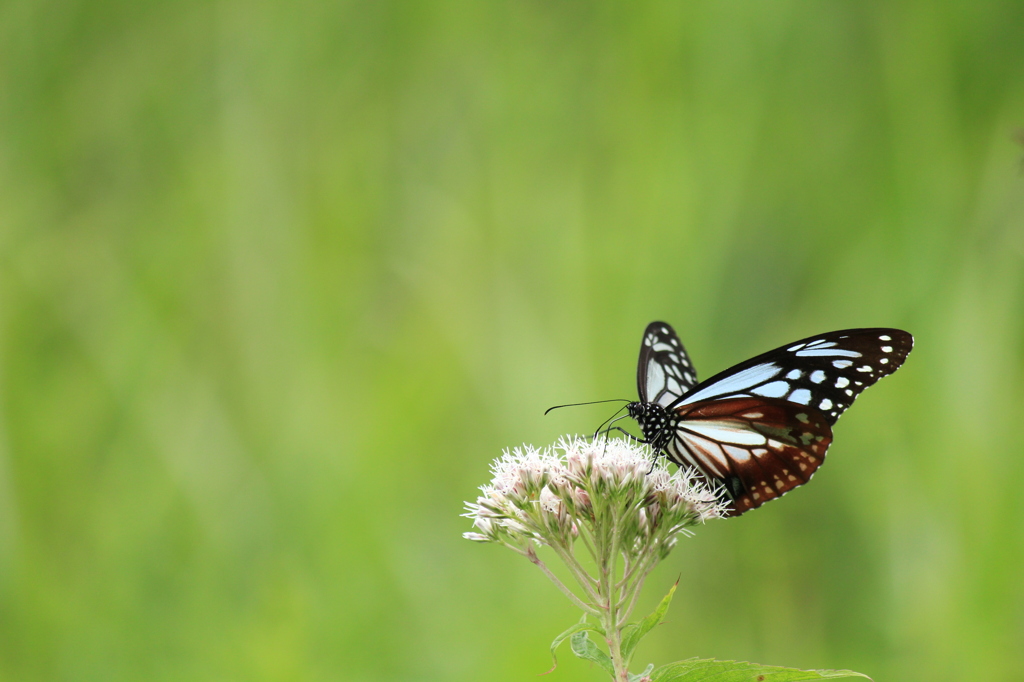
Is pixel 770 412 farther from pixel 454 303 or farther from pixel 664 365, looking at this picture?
pixel 454 303

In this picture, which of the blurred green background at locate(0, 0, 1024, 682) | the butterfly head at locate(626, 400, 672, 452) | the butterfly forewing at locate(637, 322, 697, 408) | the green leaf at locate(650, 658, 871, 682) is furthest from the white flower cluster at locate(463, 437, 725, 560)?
the blurred green background at locate(0, 0, 1024, 682)

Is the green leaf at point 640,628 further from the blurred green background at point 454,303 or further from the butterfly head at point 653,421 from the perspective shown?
the blurred green background at point 454,303

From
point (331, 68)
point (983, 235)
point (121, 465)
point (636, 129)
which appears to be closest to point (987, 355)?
point (983, 235)

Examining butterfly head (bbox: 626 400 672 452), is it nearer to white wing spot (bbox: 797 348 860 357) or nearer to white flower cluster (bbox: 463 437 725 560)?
white flower cluster (bbox: 463 437 725 560)

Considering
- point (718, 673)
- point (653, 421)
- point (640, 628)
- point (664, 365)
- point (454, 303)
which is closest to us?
point (718, 673)

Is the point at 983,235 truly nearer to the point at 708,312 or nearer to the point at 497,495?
the point at 708,312

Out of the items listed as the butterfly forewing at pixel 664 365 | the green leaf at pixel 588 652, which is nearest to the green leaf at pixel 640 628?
the green leaf at pixel 588 652

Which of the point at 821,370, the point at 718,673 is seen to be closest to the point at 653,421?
the point at 821,370
